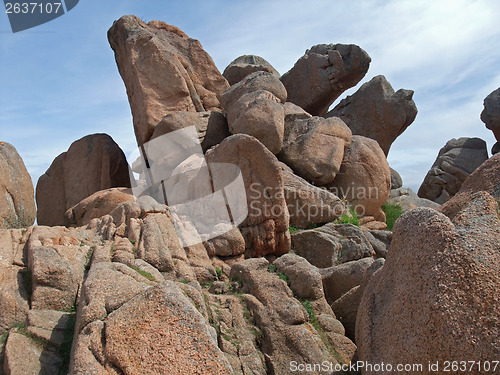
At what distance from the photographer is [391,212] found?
15391 mm

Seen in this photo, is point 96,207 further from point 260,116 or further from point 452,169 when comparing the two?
point 452,169

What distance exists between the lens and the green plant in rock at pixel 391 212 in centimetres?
1507

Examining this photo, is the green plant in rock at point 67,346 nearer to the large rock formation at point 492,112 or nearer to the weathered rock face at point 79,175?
the weathered rock face at point 79,175

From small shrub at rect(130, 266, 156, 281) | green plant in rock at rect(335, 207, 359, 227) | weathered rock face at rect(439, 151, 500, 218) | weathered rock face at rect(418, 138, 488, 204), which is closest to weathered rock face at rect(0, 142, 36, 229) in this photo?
small shrub at rect(130, 266, 156, 281)

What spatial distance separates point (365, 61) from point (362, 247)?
10122 mm

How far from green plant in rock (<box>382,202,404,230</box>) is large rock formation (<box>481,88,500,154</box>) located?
8003 millimetres

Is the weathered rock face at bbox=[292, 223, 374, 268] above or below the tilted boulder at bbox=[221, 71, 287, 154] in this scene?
below

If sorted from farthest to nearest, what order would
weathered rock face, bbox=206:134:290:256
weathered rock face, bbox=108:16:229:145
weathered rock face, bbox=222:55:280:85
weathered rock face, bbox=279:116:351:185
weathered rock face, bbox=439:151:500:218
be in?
weathered rock face, bbox=222:55:280:85, weathered rock face, bbox=108:16:229:145, weathered rock face, bbox=279:116:351:185, weathered rock face, bbox=206:134:290:256, weathered rock face, bbox=439:151:500:218

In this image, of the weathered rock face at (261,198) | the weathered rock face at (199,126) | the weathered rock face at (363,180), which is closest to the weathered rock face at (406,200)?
the weathered rock face at (363,180)

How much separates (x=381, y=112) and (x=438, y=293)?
584 inches

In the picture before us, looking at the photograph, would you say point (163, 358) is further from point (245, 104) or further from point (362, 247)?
point (245, 104)

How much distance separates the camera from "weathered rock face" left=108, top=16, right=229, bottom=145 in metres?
15.7

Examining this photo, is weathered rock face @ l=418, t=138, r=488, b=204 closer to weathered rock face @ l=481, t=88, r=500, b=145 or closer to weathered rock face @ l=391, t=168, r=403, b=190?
weathered rock face @ l=481, t=88, r=500, b=145

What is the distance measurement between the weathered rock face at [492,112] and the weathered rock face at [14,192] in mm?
17428
